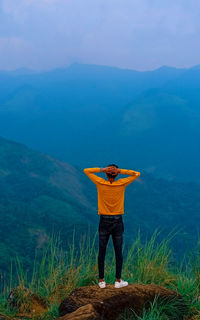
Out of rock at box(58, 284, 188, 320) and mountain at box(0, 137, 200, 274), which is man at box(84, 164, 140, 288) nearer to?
rock at box(58, 284, 188, 320)

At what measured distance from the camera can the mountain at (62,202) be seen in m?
96.9

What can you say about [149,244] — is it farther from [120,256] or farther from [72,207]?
[72,207]

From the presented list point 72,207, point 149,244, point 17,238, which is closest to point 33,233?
point 17,238

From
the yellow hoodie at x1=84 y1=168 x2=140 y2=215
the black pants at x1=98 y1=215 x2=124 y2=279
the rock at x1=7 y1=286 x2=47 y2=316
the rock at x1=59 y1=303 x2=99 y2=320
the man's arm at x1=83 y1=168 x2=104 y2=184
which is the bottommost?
the rock at x1=7 y1=286 x2=47 y2=316

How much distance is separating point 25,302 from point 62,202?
117422mm

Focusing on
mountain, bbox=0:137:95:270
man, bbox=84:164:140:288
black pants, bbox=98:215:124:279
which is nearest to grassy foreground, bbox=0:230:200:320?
black pants, bbox=98:215:124:279

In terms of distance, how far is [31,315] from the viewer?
5289mm

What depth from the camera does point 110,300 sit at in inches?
184

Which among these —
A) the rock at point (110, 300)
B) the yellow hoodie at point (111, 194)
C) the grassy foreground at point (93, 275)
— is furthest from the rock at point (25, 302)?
the yellow hoodie at point (111, 194)

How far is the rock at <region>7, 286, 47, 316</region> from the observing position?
5508 mm

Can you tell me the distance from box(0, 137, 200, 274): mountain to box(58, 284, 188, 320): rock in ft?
261

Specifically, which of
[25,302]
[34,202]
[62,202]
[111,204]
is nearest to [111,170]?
[111,204]

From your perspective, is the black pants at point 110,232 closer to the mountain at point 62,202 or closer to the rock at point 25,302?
the rock at point 25,302

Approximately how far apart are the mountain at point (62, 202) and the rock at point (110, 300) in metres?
79.6
